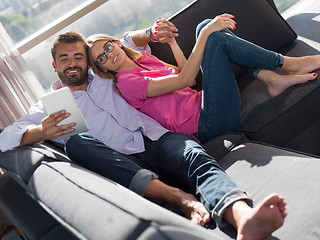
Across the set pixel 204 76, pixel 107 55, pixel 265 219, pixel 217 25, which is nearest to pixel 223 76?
pixel 204 76

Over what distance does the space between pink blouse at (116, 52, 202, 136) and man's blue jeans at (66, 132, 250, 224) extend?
0.15 m

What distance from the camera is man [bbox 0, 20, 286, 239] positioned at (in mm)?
1049

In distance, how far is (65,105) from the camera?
1.38 m

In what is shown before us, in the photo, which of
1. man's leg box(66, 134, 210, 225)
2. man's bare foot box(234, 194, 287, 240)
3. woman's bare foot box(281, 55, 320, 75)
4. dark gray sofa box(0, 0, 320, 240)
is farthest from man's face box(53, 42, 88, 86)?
man's bare foot box(234, 194, 287, 240)

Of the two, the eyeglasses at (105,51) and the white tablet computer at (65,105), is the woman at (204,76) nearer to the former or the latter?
the eyeglasses at (105,51)

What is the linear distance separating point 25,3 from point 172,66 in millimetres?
1960

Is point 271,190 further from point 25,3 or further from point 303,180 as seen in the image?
point 25,3

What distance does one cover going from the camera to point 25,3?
10.5 ft

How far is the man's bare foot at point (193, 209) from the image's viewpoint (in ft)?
3.72

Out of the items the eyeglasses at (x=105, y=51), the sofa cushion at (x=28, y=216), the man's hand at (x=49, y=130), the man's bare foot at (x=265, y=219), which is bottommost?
the man's bare foot at (x=265, y=219)

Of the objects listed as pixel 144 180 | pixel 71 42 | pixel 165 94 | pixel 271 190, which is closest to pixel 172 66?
pixel 165 94

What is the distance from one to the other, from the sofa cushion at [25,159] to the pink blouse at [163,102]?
449mm

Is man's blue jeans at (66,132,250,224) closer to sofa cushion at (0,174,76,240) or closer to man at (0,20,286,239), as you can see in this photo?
man at (0,20,286,239)

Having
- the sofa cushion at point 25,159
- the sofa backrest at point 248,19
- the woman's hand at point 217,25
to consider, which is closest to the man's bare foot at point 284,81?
the woman's hand at point 217,25
